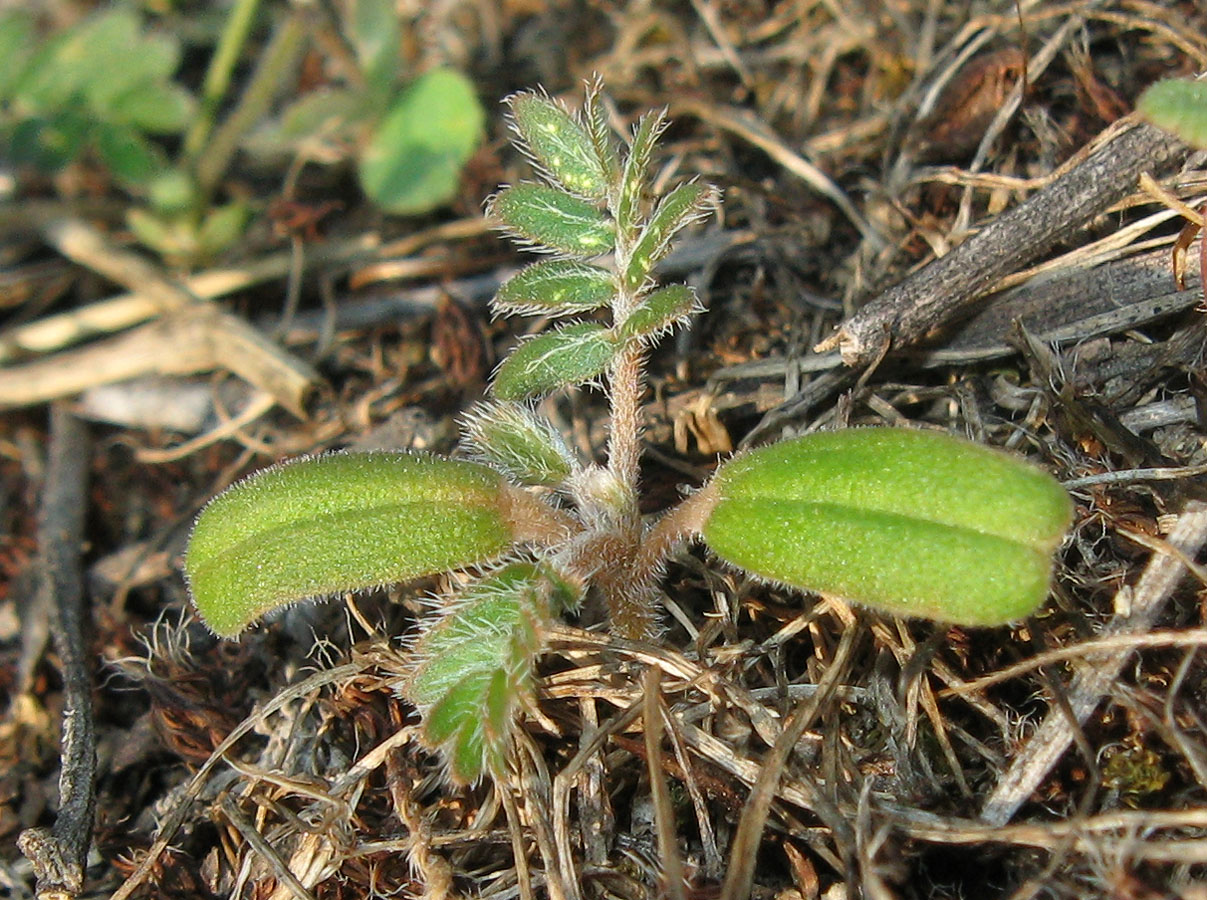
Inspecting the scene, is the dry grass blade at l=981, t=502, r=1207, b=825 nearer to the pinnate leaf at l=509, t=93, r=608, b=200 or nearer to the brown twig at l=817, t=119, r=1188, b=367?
the brown twig at l=817, t=119, r=1188, b=367

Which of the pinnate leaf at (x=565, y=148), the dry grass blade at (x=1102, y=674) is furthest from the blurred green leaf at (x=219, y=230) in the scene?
the dry grass blade at (x=1102, y=674)

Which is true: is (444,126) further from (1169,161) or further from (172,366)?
(1169,161)

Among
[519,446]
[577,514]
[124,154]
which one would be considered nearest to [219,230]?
[124,154]

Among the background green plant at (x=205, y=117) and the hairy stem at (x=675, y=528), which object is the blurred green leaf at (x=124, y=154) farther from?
the hairy stem at (x=675, y=528)

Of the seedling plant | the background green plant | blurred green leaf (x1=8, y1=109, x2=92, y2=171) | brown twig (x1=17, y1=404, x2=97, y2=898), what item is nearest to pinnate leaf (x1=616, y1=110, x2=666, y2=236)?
the seedling plant

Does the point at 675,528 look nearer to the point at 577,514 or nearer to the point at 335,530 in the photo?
the point at 577,514

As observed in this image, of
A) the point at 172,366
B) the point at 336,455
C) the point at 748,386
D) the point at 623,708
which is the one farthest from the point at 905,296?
the point at 172,366
